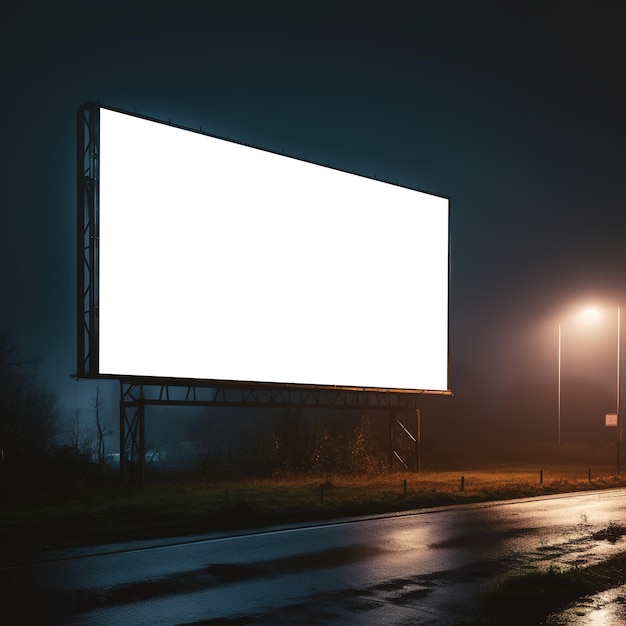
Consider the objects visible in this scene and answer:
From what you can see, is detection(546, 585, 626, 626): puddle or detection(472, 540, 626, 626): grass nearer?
detection(546, 585, 626, 626): puddle

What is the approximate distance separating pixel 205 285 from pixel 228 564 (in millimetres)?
18424

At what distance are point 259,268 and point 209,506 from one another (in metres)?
13.1

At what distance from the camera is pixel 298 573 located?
12.7 meters

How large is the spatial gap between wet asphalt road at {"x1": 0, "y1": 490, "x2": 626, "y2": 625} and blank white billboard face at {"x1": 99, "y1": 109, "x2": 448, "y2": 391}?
12576 mm

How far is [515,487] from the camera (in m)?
31.8

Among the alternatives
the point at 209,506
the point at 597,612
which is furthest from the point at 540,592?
the point at 209,506

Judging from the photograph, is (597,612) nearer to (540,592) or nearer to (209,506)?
(540,592)

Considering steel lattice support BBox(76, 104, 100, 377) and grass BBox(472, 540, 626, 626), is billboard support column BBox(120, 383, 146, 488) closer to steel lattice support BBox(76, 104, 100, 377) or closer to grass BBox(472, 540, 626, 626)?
steel lattice support BBox(76, 104, 100, 377)

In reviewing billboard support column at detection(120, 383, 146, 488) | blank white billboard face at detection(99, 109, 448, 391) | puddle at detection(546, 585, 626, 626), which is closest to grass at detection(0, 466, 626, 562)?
billboard support column at detection(120, 383, 146, 488)

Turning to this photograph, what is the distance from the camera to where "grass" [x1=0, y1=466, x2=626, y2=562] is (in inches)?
664

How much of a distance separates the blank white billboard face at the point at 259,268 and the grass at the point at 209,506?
4554 mm

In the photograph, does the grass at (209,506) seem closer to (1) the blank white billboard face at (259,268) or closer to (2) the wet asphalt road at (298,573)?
(2) the wet asphalt road at (298,573)

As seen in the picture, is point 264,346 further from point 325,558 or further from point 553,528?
point 325,558

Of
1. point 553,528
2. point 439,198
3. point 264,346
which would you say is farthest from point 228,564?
point 439,198
